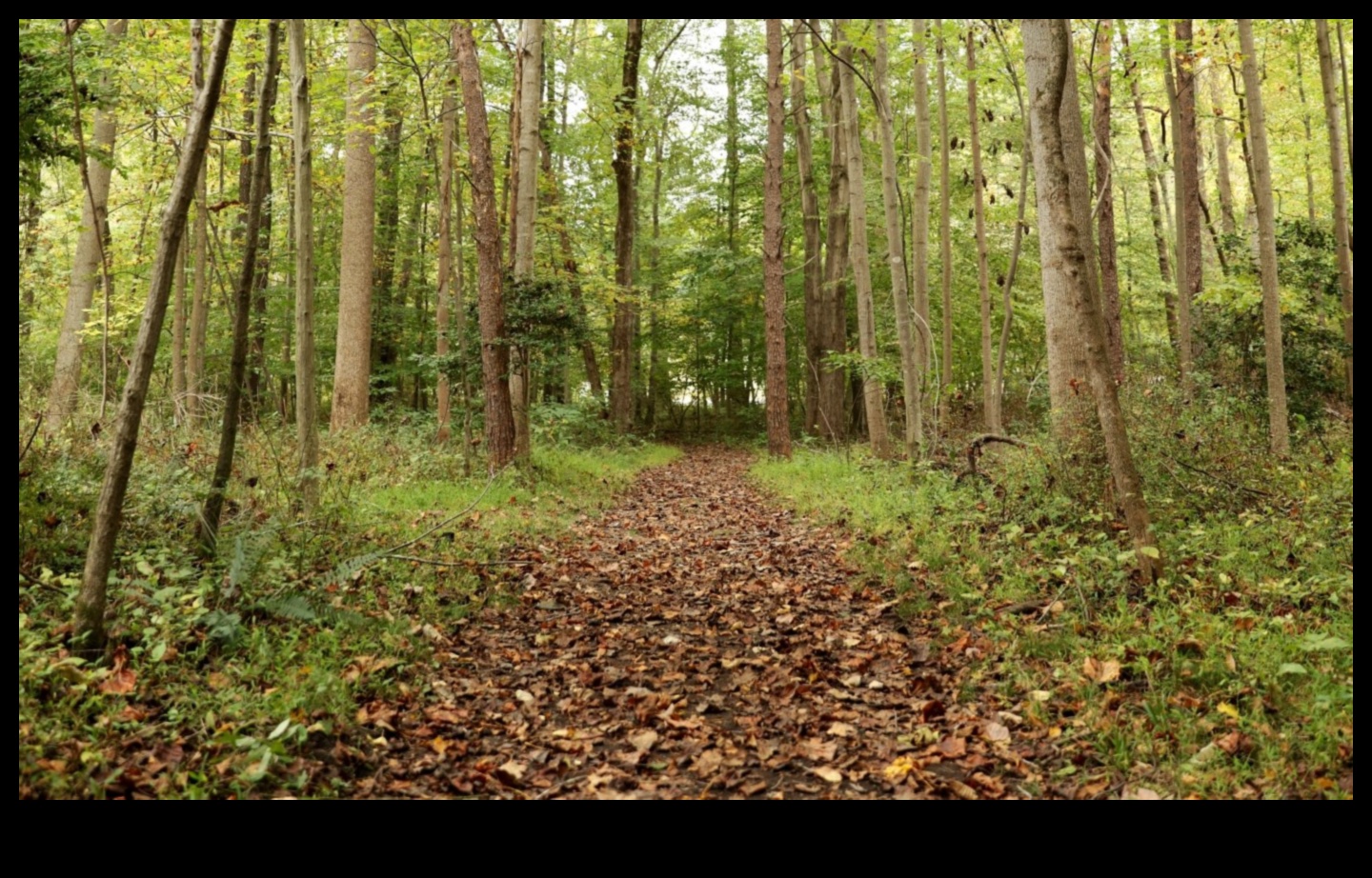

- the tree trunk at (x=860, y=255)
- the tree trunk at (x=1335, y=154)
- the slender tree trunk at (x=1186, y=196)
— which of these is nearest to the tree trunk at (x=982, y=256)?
the tree trunk at (x=860, y=255)

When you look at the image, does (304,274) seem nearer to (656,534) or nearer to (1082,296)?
(656,534)

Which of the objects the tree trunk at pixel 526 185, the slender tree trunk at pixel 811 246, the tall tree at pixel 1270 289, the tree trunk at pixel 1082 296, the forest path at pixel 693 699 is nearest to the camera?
the forest path at pixel 693 699

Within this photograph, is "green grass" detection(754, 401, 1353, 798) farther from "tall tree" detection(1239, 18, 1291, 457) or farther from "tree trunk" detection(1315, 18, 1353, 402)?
"tree trunk" detection(1315, 18, 1353, 402)

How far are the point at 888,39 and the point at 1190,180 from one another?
17.3ft

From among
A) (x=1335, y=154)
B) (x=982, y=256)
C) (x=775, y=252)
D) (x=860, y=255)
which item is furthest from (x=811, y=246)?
(x=1335, y=154)

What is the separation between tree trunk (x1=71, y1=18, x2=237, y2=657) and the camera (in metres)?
4.23

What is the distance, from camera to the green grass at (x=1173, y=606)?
3676mm

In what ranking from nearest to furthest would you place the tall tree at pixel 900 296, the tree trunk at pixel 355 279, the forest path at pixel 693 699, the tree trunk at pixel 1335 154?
the forest path at pixel 693 699 → the tree trunk at pixel 1335 154 → the tall tree at pixel 900 296 → the tree trunk at pixel 355 279

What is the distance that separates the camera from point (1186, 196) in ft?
40.5

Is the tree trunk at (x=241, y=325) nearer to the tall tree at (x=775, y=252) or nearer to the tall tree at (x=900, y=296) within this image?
the tall tree at (x=900, y=296)

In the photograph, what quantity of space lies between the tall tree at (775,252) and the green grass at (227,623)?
8864 millimetres

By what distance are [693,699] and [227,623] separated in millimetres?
2584

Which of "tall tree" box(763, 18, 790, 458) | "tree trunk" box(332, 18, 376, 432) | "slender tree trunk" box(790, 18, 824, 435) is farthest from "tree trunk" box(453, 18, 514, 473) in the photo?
"slender tree trunk" box(790, 18, 824, 435)
